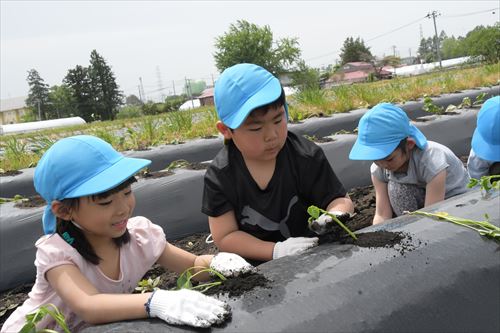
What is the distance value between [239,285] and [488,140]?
156 cm

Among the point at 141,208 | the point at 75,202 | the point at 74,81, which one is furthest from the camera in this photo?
the point at 74,81

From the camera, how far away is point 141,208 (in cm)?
277

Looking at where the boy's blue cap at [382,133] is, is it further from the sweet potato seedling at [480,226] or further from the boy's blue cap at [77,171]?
the boy's blue cap at [77,171]

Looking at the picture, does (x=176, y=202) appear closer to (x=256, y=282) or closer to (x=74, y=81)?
(x=256, y=282)

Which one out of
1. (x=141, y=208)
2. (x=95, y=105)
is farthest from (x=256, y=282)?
(x=95, y=105)

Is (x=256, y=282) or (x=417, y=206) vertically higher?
(x=256, y=282)

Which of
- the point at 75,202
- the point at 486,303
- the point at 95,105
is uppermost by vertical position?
the point at 95,105

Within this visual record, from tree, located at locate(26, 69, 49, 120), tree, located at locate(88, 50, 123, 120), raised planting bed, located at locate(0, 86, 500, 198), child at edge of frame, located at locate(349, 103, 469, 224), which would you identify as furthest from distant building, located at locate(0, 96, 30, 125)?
child at edge of frame, located at locate(349, 103, 469, 224)

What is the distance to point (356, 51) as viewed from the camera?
237 feet

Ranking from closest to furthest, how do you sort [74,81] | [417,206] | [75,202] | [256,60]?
[75,202]
[417,206]
[256,60]
[74,81]

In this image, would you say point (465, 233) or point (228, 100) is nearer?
point (465, 233)

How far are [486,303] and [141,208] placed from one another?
210 cm

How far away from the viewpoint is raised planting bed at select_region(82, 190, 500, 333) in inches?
35.2

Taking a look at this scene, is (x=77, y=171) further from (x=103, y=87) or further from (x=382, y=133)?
(x=103, y=87)
